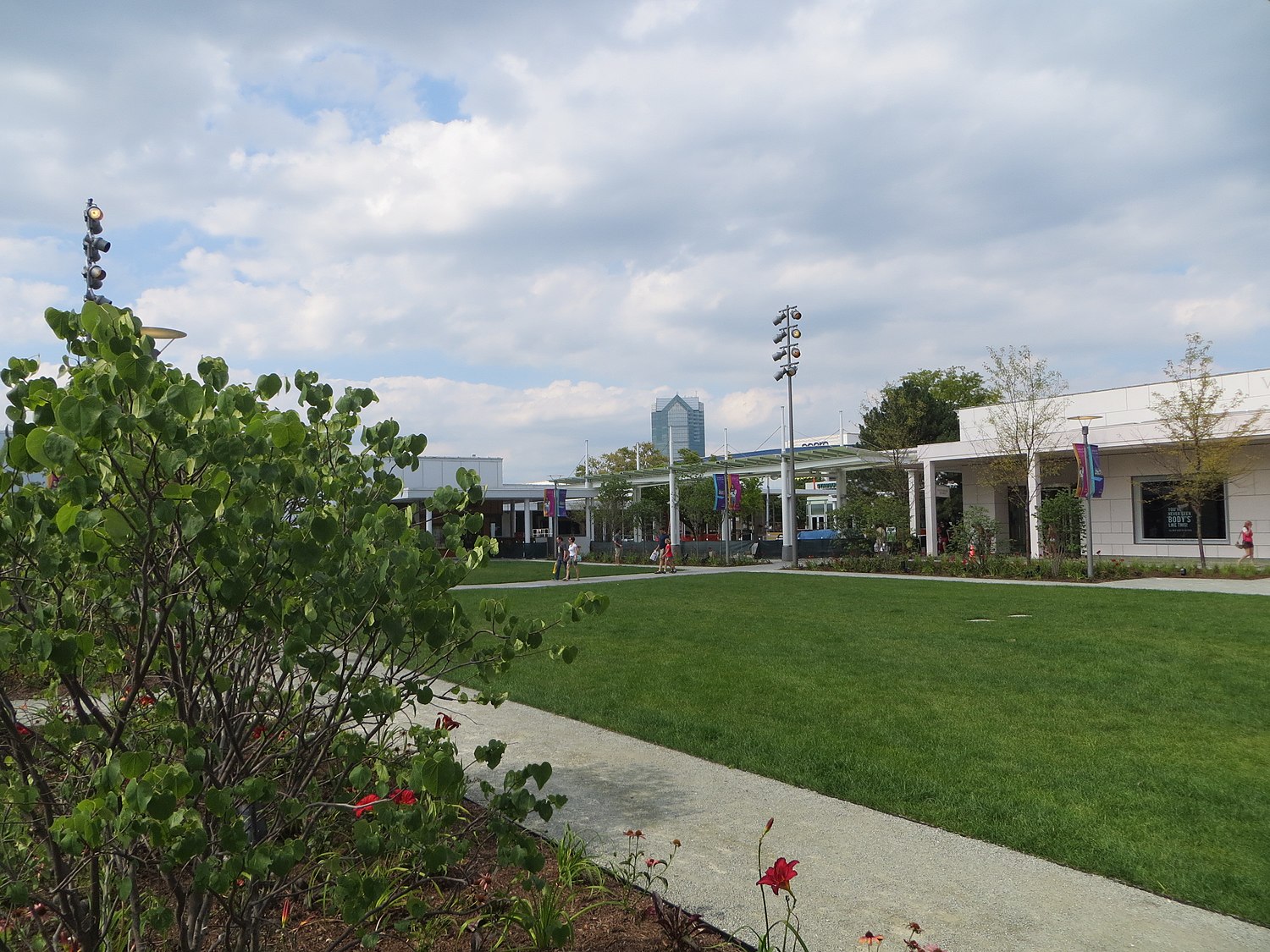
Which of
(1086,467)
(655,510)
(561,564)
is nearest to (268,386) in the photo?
(1086,467)

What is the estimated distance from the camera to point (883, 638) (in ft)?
37.4

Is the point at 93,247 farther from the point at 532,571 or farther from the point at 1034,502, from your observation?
the point at 1034,502

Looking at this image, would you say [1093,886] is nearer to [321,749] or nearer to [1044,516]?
[321,749]

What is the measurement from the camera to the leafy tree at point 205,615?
6.17 feet

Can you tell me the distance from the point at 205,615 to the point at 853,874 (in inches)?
113

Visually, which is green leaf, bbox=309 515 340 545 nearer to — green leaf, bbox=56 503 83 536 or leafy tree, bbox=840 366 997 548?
green leaf, bbox=56 503 83 536

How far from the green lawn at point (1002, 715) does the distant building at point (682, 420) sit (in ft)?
536

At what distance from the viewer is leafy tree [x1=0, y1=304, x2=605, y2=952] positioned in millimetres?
1881

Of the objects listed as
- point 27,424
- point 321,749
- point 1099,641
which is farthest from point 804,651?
point 27,424

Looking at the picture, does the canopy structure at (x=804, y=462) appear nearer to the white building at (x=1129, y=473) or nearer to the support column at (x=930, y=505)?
the support column at (x=930, y=505)

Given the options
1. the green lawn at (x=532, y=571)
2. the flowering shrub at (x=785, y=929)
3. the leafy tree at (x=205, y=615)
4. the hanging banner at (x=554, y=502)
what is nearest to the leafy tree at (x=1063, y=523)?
the green lawn at (x=532, y=571)

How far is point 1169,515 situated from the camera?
1125 inches

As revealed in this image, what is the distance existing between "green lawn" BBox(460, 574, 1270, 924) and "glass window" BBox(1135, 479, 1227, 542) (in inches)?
623

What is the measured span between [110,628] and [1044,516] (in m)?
27.7
